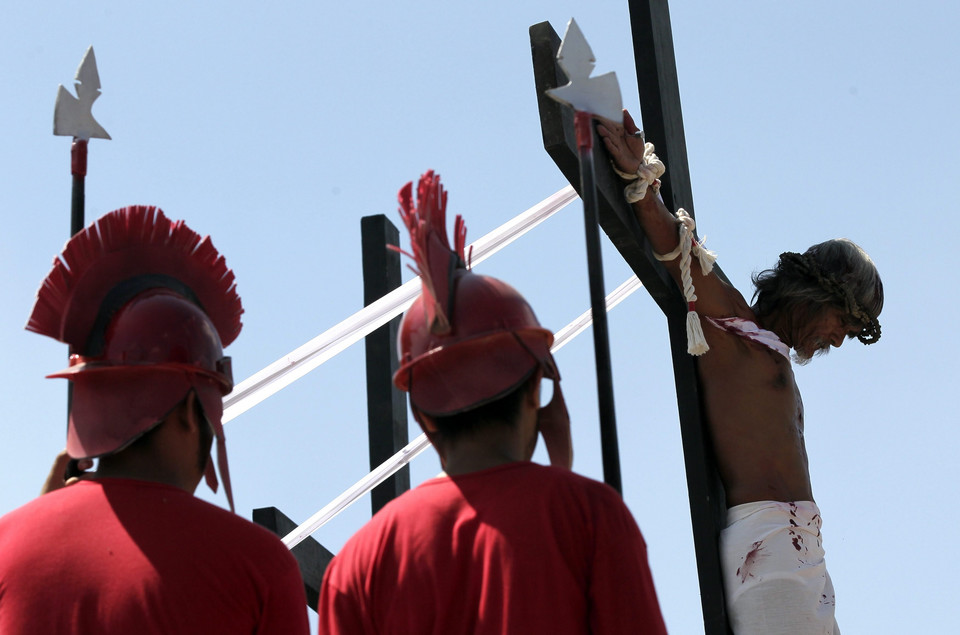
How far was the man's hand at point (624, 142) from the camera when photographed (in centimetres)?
427

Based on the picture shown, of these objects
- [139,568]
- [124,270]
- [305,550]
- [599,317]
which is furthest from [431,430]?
Result: [305,550]

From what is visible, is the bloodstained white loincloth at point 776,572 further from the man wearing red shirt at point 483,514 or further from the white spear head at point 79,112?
the white spear head at point 79,112

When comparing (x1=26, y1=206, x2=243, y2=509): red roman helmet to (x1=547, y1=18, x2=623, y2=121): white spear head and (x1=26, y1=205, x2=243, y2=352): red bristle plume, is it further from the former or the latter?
(x1=547, y1=18, x2=623, y2=121): white spear head

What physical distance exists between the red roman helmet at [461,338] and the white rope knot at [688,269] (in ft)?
5.86

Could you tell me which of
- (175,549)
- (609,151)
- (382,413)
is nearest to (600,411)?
(175,549)

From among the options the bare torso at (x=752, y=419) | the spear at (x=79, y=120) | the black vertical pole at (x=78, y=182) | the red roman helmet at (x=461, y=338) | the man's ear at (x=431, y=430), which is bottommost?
the bare torso at (x=752, y=419)

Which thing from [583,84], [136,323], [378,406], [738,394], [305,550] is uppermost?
[583,84]

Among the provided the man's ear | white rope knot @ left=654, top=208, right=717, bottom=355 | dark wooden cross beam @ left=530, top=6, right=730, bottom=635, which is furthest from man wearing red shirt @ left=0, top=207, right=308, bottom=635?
white rope knot @ left=654, top=208, right=717, bottom=355

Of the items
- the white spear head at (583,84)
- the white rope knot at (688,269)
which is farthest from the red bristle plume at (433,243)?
the white rope knot at (688,269)

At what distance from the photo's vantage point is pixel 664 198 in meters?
4.86

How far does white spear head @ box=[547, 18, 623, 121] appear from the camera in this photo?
3.12 metres

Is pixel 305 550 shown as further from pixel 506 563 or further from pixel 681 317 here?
pixel 506 563

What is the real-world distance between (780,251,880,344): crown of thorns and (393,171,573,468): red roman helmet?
247cm

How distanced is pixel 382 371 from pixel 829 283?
199 cm
